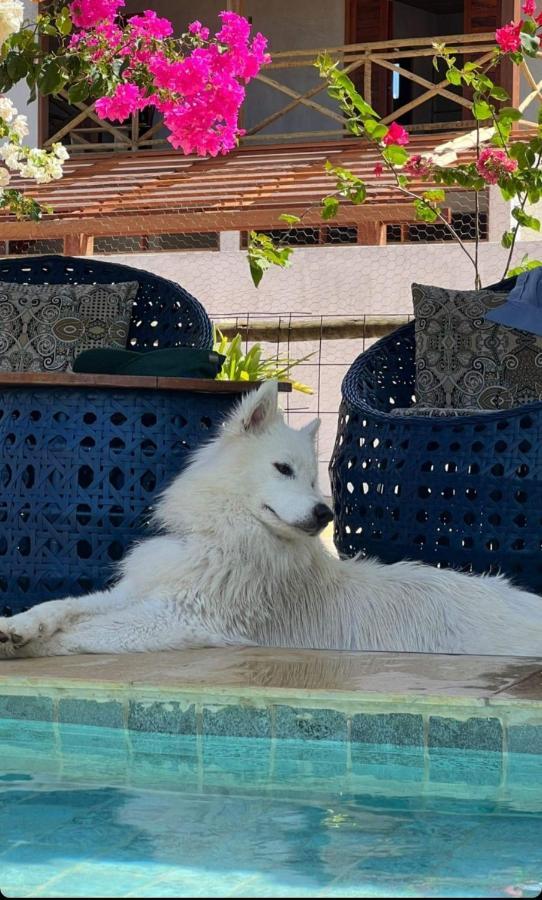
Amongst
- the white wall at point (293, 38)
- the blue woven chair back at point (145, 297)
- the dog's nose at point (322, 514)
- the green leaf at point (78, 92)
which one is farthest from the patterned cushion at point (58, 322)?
the white wall at point (293, 38)

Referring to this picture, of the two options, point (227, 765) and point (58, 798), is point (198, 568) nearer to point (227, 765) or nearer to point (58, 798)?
point (227, 765)

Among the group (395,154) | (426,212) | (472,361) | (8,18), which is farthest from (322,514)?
(426,212)

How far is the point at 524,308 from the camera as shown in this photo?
4535 mm

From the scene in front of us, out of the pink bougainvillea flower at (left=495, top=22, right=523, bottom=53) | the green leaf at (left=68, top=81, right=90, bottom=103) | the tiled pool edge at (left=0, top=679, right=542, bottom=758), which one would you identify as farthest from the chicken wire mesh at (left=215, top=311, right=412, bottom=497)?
the tiled pool edge at (left=0, top=679, right=542, bottom=758)

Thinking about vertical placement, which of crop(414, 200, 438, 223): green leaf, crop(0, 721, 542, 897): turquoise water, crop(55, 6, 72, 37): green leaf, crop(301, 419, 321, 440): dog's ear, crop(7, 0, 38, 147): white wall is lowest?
crop(0, 721, 542, 897): turquoise water

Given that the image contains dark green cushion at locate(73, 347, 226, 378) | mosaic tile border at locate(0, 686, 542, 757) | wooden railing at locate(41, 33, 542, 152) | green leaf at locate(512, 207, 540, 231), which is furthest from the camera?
wooden railing at locate(41, 33, 542, 152)

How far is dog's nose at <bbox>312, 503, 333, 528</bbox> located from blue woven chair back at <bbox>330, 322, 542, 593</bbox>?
556 millimetres

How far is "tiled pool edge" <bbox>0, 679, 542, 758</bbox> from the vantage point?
2514mm

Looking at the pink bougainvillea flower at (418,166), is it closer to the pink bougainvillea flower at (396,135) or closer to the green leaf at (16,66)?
the pink bougainvillea flower at (396,135)

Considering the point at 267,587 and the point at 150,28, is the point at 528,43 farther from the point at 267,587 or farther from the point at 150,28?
the point at 267,587

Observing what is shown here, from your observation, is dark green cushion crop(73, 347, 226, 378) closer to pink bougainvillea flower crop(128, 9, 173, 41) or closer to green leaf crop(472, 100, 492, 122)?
pink bougainvillea flower crop(128, 9, 173, 41)

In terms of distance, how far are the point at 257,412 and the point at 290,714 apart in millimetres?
1060

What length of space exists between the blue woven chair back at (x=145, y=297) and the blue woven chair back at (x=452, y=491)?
1.02 meters

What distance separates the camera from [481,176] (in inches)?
240
